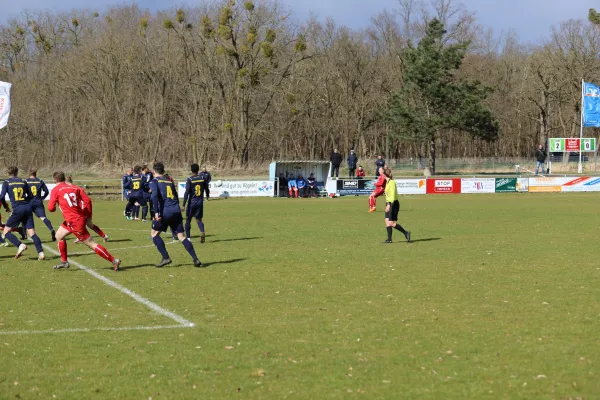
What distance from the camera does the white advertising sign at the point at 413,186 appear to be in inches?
1775

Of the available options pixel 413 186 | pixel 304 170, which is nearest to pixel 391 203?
pixel 304 170

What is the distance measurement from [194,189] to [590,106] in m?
37.3

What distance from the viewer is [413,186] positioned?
45.3 m

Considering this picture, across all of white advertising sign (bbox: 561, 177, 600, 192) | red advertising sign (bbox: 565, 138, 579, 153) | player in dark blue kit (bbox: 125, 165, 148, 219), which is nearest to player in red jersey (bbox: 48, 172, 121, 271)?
player in dark blue kit (bbox: 125, 165, 148, 219)

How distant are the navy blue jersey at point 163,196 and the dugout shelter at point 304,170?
29647 millimetres

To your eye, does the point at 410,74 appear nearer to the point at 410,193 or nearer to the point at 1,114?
the point at 410,193

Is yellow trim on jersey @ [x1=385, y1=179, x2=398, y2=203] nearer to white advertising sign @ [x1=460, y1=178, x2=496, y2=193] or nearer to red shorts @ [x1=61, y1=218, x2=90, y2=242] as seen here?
red shorts @ [x1=61, y1=218, x2=90, y2=242]

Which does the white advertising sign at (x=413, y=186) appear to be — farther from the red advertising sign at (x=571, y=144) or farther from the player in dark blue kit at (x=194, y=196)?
the player in dark blue kit at (x=194, y=196)

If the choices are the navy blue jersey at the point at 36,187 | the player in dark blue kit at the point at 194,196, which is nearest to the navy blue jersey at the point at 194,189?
the player in dark blue kit at the point at 194,196

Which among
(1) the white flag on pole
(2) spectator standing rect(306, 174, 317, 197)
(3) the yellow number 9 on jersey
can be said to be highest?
(1) the white flag on pole

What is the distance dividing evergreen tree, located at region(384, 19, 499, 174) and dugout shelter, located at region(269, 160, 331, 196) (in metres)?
16.8

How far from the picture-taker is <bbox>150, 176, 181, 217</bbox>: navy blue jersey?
14.0m

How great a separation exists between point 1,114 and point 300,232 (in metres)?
11.3

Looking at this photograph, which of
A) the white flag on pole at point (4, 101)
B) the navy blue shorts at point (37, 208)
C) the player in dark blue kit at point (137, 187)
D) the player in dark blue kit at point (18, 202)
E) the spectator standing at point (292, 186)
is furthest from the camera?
the spectator standing at point (292, 186)
